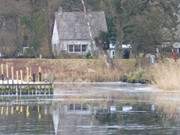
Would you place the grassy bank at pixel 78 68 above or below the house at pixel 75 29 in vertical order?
below

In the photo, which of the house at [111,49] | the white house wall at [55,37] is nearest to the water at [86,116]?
the house at [111,49]

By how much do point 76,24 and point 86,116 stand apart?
63.4 metres

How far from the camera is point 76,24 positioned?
298ft

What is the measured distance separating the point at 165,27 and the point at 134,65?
5.10 meters

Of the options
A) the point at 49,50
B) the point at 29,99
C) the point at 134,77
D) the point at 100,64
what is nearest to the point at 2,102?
the point at 29,99

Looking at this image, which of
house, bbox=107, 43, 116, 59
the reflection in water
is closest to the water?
the reflection in water

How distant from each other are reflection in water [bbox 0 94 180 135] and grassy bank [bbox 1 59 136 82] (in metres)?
28.3

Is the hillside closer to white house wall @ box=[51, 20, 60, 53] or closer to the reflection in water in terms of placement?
white house wall @ box=[51, 20, 60, 53]

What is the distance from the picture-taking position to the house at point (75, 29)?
8969cm

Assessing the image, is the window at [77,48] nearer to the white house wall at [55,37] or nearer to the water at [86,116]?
the white house wall at [55,37]

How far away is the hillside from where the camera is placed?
227 ft

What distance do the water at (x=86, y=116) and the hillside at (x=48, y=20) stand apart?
98.3 ft

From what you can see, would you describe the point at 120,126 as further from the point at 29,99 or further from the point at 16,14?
the point at 16,14

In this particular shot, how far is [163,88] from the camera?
46.8m
